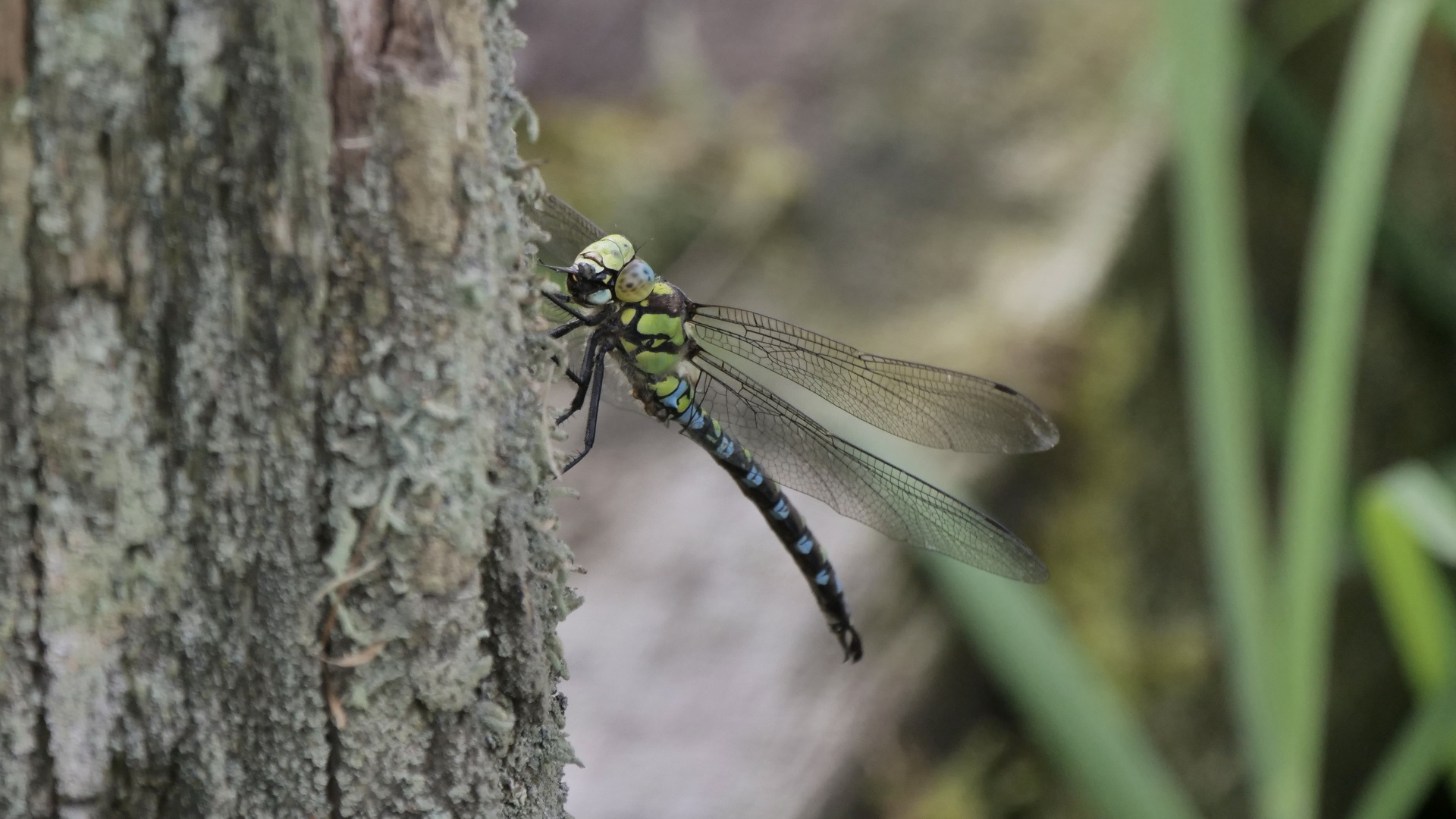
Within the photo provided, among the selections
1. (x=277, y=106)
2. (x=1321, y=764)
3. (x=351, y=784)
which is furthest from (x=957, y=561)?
(x=1321, y=764)

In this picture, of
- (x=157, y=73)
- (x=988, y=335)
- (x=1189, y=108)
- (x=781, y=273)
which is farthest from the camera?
(x=781, y=273)

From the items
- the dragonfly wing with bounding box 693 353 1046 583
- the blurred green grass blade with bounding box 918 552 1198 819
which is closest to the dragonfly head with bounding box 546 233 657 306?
the dragonfly wing with bounding box 693 353 1046 583

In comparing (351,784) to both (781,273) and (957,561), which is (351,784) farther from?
(781,273)

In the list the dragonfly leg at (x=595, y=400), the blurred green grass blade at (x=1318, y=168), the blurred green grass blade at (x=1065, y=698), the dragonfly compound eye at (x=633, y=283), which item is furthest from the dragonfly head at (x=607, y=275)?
the blurred green grass blade at (x=1318, y=168)

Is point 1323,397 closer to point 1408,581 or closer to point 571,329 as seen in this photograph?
point 1408,581

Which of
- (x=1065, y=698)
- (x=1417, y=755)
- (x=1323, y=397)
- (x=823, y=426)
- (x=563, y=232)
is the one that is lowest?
(x=1417, y=755)

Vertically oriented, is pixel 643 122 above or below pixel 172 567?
above

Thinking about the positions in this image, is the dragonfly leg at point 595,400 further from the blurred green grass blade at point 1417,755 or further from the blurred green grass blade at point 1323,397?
the blurred green grass blade at point 1417,755

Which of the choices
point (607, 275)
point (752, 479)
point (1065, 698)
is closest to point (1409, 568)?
point (1065, 698)
